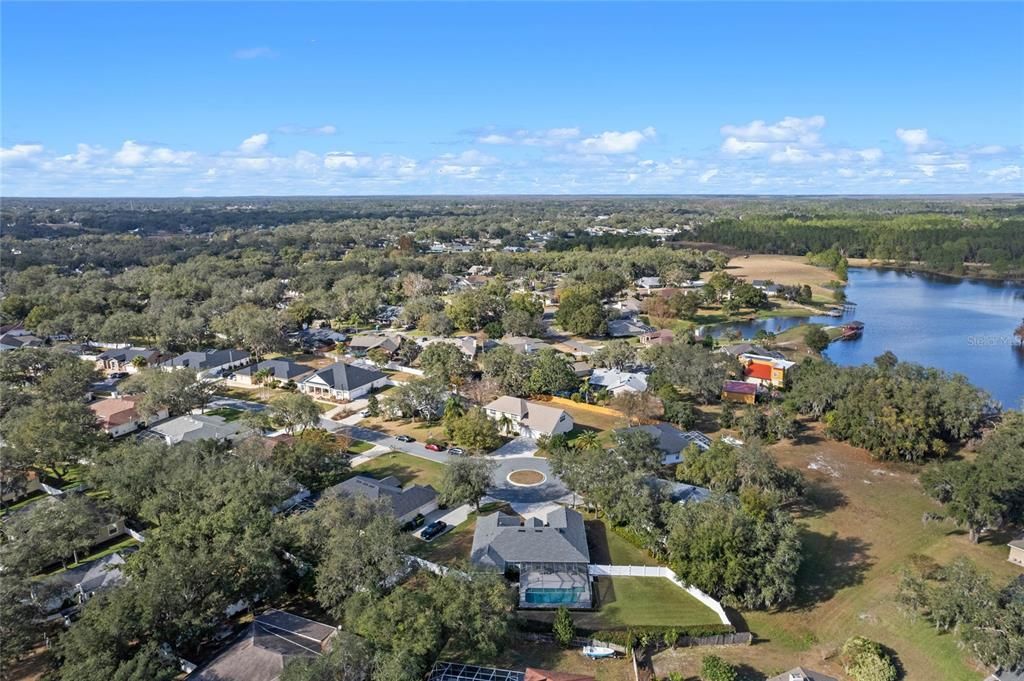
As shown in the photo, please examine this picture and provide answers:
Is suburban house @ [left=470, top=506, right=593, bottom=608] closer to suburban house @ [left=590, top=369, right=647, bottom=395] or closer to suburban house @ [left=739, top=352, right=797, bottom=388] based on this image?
suburban house @ [left=590, top=369, right=647, bottom=395]

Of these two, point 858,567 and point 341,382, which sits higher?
point 341,382

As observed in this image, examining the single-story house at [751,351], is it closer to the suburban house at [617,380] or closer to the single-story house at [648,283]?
the suburban house at [617,380]

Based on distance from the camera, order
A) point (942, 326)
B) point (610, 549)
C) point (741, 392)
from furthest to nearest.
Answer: point (942, 326), point (741, 392), point (610, 549)

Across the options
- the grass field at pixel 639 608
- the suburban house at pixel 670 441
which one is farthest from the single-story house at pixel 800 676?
the suburban house at pixel 670 441

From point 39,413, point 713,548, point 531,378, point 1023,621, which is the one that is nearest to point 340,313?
point 531,378

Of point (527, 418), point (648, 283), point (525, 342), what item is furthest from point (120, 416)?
point (648, 283)

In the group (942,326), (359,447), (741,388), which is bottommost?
(359,447)

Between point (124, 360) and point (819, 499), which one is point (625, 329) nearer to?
point (819, 499)
